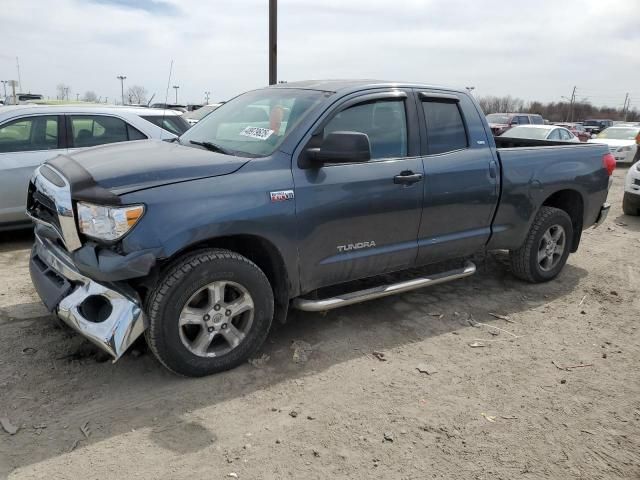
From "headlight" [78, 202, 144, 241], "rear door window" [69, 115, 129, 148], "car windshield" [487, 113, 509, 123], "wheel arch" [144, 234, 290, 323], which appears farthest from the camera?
"car windshield" [487, 113, 509, 123]

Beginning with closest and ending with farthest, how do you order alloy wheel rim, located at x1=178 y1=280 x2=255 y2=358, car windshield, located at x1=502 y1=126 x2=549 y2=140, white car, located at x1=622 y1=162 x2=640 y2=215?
alloy wheel rim, located at x1=178 y1=280 x2=255 y2=358 < white car, located at x1=622 y1=162 x2=640 y2=215 < car windshield, located at x1=502 y1=126 x2=549 y2=140

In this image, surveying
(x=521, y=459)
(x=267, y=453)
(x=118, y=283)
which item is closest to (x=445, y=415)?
(x=521, y=459)

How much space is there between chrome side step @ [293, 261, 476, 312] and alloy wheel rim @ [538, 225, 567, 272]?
3.41 feet

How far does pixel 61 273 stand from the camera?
131 inches

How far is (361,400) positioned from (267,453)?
736 millimetres

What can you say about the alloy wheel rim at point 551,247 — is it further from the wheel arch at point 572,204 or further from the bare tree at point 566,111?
the bare tree at point 566,111

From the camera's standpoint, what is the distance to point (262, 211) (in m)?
3.37

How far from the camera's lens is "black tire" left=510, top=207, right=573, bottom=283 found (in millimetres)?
5176

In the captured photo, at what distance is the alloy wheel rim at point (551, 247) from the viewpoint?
211 inches


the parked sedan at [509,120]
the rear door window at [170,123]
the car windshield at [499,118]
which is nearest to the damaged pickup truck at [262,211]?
the rear door window at [170,123]

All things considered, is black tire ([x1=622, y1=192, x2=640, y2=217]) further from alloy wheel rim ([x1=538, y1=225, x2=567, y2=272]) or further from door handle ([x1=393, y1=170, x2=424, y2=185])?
door handle ([x1=393, y1=170, x2=424, y2=185])

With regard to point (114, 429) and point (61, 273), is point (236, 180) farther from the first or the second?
point (114, 429)

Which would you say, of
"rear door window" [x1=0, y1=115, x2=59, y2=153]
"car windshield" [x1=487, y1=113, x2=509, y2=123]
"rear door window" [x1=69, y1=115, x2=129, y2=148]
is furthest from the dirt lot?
"car windshield" [x1=487, y1=113, x2=509, y2=123]

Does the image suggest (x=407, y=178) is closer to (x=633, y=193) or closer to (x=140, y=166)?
(x=140, y=166)
